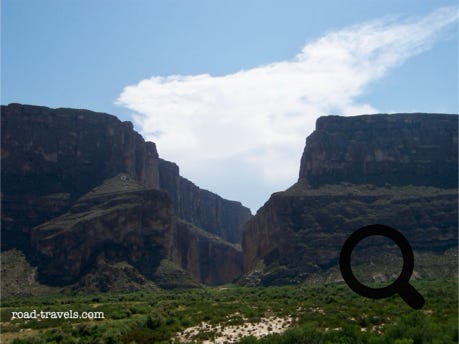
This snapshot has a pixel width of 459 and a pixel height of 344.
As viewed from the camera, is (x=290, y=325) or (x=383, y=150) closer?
(x=290, y=325)

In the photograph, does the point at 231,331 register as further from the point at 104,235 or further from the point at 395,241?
the point at 104,235

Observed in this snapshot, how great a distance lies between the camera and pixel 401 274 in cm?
583

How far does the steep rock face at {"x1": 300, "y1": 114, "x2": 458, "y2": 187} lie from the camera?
132 meters

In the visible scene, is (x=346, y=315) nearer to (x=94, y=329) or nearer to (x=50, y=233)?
(x=94, y=329)

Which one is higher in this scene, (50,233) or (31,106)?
(31,106)

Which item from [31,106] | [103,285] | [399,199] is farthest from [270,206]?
[31,106]

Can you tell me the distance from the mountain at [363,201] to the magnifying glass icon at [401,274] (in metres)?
86.6

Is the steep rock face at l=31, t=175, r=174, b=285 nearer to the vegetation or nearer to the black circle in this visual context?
the vegetation

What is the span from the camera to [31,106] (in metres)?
133

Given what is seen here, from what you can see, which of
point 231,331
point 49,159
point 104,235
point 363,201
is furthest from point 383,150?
point 231,331

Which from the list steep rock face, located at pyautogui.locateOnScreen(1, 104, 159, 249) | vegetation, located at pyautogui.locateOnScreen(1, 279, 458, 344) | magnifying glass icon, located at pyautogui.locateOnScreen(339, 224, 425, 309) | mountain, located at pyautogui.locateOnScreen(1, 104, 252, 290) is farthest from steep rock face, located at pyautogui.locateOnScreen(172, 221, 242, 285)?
magnifying glass icon, located at pyautogui.locateOnScreen(339, 224, 425, 309)

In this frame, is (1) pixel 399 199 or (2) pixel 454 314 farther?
(1) pixel 399 199

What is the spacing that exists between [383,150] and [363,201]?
81.1 feet

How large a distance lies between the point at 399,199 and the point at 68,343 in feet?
325
